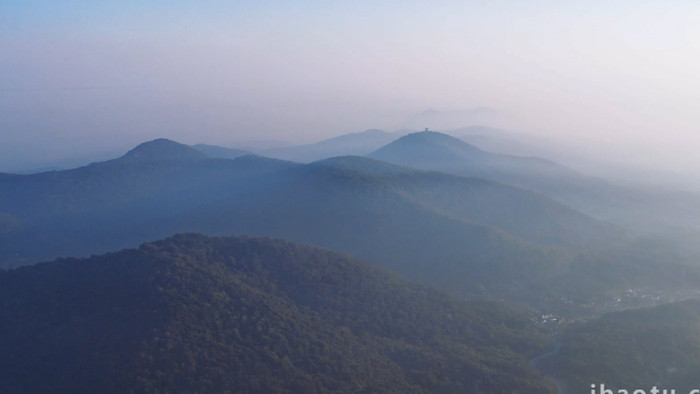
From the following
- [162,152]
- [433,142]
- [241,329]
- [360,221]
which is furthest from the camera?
[433,142]

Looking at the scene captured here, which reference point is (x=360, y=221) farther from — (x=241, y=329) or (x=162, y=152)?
(x=162, y=152)

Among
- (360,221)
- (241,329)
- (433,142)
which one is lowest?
(241,329)

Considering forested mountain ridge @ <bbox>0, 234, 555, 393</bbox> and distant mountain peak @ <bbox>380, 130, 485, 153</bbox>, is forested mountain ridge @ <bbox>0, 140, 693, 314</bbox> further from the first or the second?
distant mountain peak @ <bbox>380, 130, 485, 153</bbox>

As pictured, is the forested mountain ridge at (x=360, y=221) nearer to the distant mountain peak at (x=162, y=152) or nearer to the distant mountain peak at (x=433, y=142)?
the distant mountain peak at (x=162, y=152)

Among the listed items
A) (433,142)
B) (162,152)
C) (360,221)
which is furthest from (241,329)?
(433,142)

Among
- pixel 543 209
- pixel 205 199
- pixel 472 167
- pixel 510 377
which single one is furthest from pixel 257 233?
pixel 472 167

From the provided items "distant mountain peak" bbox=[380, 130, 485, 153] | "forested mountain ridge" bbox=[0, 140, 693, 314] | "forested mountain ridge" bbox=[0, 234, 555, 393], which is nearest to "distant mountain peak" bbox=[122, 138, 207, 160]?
"forested mountain ridge" bbox=[0, 140, 693, 314]
